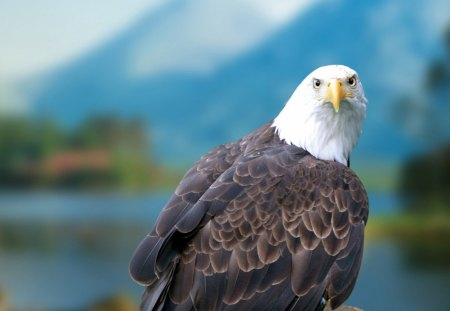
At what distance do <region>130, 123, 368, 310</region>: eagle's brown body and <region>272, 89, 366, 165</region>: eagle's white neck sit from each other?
0.22 metres

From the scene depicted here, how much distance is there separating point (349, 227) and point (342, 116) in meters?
0.55

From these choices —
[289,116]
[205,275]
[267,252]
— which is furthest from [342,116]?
[205,275]

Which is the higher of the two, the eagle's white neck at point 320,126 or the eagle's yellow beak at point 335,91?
the eagle's yellow beak at point 335,91

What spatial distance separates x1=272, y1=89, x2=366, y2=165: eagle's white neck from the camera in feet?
11.9

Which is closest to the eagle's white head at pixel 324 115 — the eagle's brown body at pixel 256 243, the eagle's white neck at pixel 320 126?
the eagle's white neck at pixel 320 126

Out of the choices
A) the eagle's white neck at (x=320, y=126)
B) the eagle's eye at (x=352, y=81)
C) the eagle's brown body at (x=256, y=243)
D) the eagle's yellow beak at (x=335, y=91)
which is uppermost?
the eagle's eye at (x=352, y=81)

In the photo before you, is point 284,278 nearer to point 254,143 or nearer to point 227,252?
point 227,252

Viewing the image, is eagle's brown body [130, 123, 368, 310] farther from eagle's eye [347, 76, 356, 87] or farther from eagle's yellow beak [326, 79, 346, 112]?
eagle's eye [347, 76, 356, 87]

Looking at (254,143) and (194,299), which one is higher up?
(254,143)

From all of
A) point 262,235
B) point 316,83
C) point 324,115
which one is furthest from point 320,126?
point 262,235

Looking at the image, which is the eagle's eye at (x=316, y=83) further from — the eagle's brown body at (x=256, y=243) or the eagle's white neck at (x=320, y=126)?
the eagle's brown body at (x=256, y=243)

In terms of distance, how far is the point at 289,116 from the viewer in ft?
12.0

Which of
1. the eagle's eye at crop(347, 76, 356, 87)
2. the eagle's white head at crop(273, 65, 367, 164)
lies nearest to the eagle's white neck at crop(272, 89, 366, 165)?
the eagle's white head at crop(273, 65, 367, 164)

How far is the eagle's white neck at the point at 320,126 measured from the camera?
3.62m
